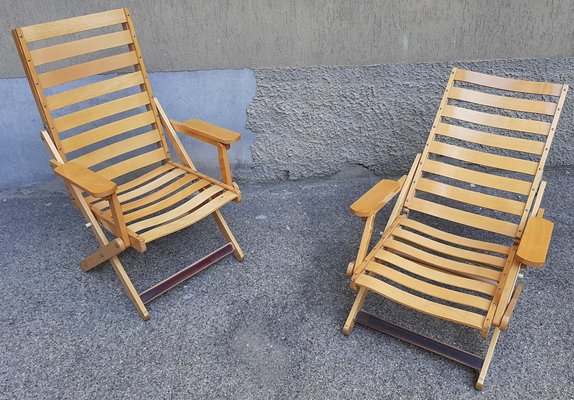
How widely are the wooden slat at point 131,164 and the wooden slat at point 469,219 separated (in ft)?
5.15

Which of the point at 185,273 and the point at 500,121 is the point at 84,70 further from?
the point at 500,121

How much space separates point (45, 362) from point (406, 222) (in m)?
1.99

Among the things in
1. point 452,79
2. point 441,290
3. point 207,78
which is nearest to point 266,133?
point 207,78

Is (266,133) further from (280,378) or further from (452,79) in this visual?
(280,378)

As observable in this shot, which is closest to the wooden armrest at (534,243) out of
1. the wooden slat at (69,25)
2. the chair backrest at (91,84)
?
the chair backrest at (91,84)

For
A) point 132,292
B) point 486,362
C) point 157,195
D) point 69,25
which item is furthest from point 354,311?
point 69,25

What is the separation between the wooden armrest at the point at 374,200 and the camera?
84.5 inches

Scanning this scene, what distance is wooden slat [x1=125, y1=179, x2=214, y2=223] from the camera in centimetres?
256

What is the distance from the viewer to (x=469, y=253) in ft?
8.04

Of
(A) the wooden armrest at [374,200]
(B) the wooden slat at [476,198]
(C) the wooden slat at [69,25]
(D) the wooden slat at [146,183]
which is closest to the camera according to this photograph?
(A) the wooden armrest at [374,200]

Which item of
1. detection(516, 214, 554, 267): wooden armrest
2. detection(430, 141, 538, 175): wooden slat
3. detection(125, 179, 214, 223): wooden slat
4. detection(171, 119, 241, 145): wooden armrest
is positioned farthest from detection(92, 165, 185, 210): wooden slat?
detection(516, 214, 554, 267): wooden armrest

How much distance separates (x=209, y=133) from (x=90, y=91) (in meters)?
0.74

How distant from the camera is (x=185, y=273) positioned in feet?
8.68

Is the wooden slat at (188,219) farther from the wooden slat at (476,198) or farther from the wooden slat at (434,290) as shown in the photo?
the wooden slat at (476,198)
